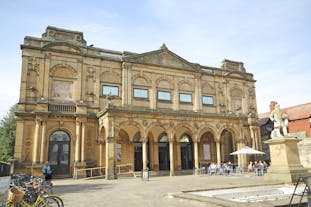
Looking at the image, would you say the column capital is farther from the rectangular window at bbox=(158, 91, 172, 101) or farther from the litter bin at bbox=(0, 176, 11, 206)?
the litter bin at bbox=(0, 176, 11, 206)

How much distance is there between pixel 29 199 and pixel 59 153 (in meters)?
16.0

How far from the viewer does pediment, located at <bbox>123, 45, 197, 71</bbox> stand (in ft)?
88.6

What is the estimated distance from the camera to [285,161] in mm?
12875

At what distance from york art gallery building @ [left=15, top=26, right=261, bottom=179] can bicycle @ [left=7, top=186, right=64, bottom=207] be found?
41.1ft

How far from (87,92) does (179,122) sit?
9.32 meters

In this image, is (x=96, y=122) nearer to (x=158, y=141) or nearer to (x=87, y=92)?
(x=87, y=92)

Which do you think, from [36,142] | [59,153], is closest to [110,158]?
[59,153]

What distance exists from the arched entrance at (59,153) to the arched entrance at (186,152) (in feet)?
40.2

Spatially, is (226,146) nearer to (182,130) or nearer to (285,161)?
(182,130)

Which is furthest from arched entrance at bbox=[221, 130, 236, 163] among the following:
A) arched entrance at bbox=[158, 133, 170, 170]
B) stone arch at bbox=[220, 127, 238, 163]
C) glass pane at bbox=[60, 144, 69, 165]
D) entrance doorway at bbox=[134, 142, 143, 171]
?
glass pane at bbox=[60, 144, 69, 165]

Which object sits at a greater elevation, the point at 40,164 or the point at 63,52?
the point at 63,52

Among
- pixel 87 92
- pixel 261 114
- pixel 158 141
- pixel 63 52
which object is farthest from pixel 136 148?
pixel 261 114

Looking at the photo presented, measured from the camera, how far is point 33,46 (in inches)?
902

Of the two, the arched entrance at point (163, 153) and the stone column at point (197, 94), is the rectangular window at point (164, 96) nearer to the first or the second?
the stone column at point (197, 94)
